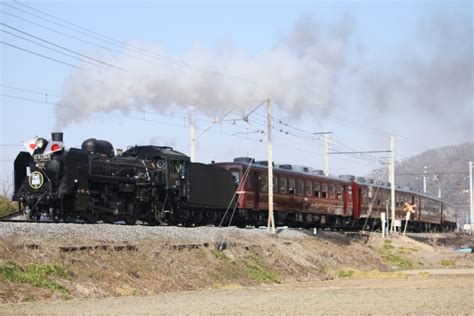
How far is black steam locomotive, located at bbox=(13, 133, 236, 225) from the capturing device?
28.0m

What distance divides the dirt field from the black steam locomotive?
7265 mm

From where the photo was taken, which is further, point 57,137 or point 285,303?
point 57,137

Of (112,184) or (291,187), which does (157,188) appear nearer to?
(112,184)

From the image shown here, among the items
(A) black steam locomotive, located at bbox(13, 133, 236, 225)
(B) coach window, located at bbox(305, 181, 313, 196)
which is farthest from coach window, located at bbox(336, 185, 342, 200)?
(A) black steam locomotive, located at bbox(13, 133, 236, 225)

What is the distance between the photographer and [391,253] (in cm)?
4659

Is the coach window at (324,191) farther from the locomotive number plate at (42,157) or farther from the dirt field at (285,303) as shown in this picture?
the locomotive number plate at (42,157)

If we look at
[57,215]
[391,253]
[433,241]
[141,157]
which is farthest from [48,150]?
[433,241]

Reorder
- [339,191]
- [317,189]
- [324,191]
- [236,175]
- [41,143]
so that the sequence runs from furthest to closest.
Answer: [339,191] → [324,191] → [317,189] → [236,175] → [41,143]

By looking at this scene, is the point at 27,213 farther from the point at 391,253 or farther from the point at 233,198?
the point at 391,253

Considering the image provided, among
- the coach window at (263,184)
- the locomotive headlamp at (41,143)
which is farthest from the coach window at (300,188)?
the locomotive headlamp at (41,143)

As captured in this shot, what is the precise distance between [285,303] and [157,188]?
1497cm

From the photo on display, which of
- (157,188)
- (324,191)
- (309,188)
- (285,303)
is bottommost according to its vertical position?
(285,303)

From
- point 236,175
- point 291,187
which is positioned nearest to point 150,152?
point 236,175

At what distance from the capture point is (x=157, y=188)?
33.0 m
